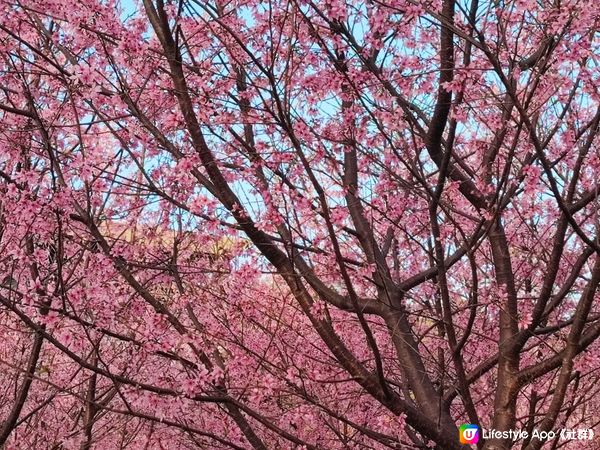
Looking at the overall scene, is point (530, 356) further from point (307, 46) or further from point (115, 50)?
point (115, 50)

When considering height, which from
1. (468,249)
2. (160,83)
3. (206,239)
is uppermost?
(160,83)

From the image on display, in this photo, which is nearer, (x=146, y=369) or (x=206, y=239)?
(x=206, y=239)

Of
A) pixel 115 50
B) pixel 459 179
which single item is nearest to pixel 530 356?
pixel 459 179

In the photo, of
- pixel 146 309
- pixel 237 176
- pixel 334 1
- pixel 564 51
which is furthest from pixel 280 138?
pixel 564 51

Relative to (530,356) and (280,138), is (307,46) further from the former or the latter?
(530,356)

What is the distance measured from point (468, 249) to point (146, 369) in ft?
15.9

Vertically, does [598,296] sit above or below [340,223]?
above

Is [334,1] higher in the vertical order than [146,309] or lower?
higher

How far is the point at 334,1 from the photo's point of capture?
4.35 m

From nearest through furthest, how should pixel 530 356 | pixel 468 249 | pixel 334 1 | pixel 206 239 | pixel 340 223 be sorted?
pixel 468 249 < pixel 334 1 < pixel 340 223 < pixel 206 239 < pixel 530 356

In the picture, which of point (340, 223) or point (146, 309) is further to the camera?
point (146, 309)

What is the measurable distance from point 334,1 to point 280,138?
146 cm

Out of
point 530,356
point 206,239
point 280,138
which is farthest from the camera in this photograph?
point 530,356

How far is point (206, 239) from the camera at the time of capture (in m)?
5.13
